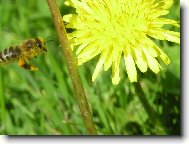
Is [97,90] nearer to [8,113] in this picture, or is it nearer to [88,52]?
[8,113]

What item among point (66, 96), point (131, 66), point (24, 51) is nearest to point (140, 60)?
point (131, 66)

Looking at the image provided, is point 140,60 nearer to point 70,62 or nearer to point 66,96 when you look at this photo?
Answer: point 70,62

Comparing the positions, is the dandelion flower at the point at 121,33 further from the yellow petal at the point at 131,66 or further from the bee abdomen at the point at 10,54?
the bee abdomen at the point at 10,54

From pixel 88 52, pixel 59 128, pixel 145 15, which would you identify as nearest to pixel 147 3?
pixel 145 15

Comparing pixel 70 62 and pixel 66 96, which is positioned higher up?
pixel 70 62

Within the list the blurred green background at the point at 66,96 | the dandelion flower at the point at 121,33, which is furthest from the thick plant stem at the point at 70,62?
the blurred green background at the point at 66,96

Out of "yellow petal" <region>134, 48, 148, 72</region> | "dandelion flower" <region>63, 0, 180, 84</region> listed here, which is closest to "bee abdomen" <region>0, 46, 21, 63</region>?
"dandelion flower" <region>63, 0, 180, 84</region>
